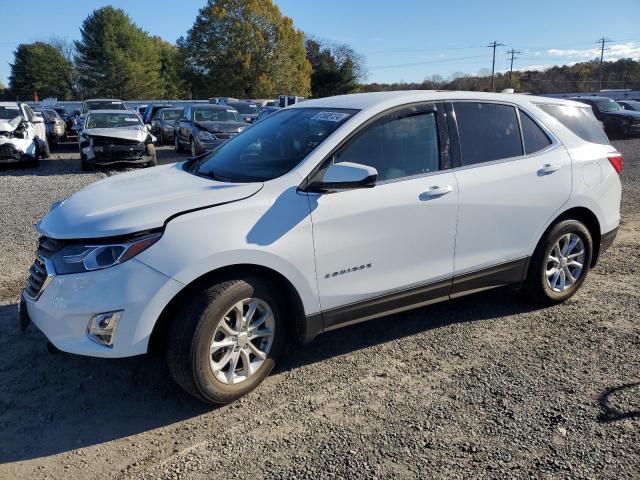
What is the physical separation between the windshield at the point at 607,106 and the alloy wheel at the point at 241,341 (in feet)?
74.5

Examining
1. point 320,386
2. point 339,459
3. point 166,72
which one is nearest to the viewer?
point 339,459

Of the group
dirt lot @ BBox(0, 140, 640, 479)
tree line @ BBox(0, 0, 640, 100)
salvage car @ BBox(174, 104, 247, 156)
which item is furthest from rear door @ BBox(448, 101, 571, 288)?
tree line @ BBox(0, 0, 640, 100)

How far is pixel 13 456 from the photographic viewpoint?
2.84m

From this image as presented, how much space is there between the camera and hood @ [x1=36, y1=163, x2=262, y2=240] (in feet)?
9.82

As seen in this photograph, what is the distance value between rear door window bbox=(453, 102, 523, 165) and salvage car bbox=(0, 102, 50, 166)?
1262cm

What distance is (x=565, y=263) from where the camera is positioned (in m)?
4.66

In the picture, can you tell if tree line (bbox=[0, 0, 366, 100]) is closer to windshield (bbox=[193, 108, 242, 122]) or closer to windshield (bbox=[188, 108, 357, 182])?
windshield (bbox=[193, 108, 242, 122])

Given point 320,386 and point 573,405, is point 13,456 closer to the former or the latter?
point 320,386

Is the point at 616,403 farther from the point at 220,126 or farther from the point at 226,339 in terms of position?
the point at 220,126

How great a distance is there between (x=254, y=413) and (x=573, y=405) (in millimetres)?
1904

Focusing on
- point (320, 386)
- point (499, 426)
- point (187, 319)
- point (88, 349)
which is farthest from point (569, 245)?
point (88, 349)

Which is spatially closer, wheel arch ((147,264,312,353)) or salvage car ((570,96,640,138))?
wheel arch ((147,264,312,353))

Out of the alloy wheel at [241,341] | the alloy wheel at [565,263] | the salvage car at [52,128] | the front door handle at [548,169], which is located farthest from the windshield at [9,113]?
the alloy wheel at [565,263]

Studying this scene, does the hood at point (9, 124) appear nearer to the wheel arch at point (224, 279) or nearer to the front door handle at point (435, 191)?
the wheel arch at point (224, 279)
